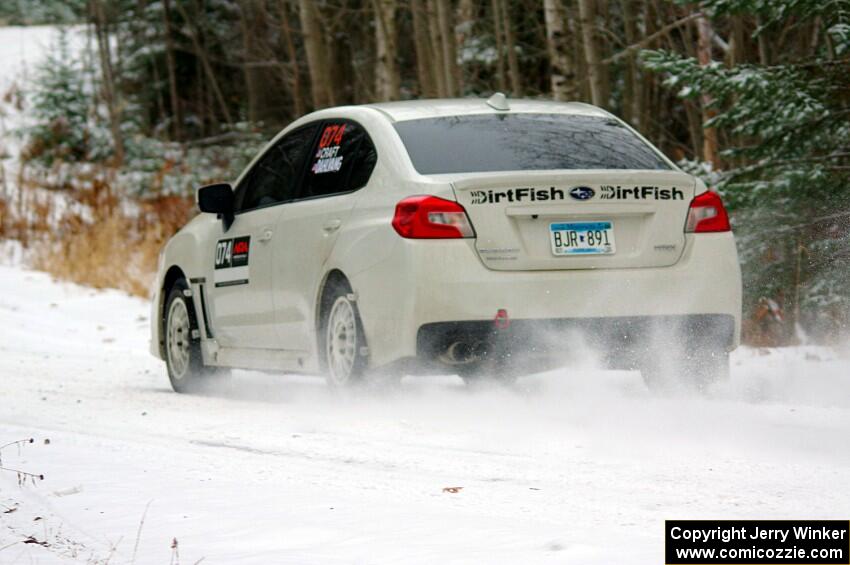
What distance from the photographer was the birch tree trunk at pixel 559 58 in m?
16.4

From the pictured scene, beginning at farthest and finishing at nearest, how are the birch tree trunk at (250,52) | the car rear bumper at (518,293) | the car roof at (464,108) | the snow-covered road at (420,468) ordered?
1. the birch tree trunk at (250,52)
2. the car roof at (464,108)
3. the car rear bumper at (518,293)
4. the snow-covered road at (420,468)

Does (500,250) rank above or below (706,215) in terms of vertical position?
below

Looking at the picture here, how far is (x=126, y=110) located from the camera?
32156mm

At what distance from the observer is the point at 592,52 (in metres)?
16.4

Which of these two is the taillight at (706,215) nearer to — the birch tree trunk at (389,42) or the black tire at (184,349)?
the black tire at (184,349)

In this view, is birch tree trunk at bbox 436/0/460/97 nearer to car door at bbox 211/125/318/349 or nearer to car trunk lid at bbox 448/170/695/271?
car door at bbox 211/125/318/349

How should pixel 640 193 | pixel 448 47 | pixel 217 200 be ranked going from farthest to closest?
pixel 448 47 → pixel 217 200 → pixel 640 193

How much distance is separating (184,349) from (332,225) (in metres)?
2.39

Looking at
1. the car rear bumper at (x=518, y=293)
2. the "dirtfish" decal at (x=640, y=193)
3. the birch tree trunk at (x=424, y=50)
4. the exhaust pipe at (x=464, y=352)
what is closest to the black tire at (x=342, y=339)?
the car rear bumper at (x=518, y=293)

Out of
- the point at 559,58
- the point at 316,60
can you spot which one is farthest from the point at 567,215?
the point at 316,60

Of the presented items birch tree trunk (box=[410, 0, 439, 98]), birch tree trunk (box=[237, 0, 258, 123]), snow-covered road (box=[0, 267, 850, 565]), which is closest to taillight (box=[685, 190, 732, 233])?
snow-covered road (box=[0, 267, 850, 565])

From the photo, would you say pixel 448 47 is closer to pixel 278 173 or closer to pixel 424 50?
pixel 424 50

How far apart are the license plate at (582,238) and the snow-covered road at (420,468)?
2.61ft

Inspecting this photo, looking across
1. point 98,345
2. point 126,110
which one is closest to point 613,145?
point 98,345
